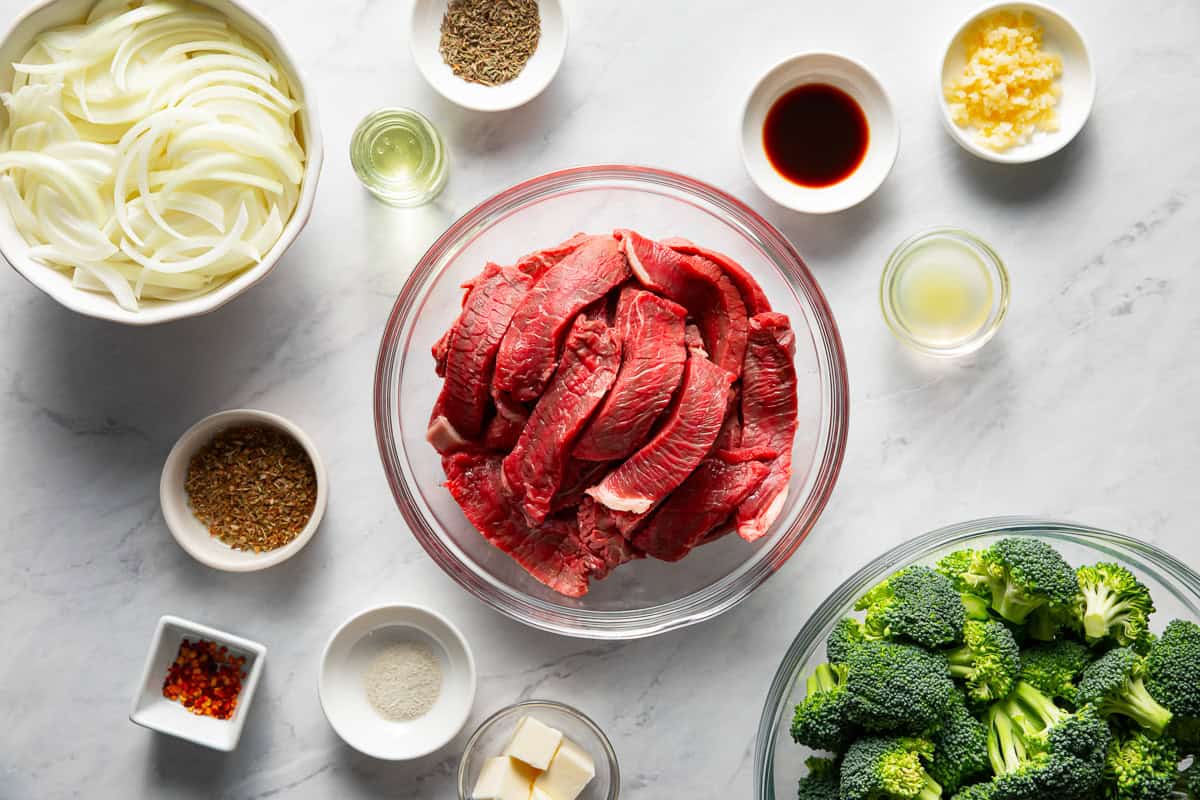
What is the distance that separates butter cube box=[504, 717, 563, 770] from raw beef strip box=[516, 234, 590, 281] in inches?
53.8

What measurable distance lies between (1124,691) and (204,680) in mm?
2670

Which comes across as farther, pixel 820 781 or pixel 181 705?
pixel 181 705

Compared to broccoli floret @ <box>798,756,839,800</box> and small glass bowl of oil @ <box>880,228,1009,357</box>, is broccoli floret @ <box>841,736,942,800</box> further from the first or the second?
small glass bowl of oil @ <box>880,228,1009,357</box>

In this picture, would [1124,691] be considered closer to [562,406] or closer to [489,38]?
[562,406]

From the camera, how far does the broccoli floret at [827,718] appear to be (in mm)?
2543

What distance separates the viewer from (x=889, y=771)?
95.7 inches

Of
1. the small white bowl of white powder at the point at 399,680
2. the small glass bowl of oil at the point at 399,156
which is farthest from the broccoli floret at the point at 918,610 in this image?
the small glass bowl of oil at the point at 399,156

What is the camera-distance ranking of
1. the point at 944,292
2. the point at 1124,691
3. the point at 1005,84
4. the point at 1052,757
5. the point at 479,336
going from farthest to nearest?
the point at 944,292, the point at 1005,84, the point at 479,336, the point at 1124,691, the point at 1052,757

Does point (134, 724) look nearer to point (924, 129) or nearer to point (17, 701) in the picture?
point (17, 701)

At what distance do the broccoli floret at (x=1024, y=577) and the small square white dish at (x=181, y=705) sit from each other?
85.5 inches

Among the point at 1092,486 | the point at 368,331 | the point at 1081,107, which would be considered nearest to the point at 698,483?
the point at 368,331

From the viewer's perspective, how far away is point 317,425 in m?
3.11

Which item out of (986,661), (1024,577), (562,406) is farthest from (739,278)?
(986,661)

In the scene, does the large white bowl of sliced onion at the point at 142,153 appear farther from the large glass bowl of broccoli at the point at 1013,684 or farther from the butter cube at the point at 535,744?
the large glass bowl of broccoli at the point at 1013,684
